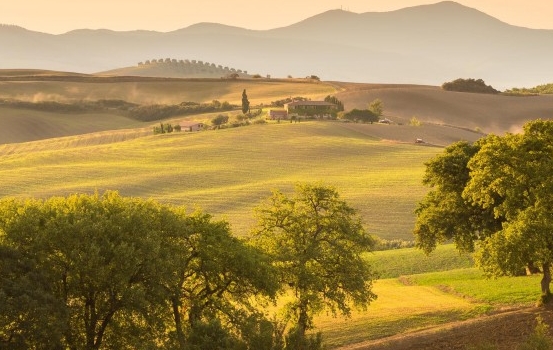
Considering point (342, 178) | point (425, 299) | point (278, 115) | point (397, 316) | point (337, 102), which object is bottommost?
point (425, 299)

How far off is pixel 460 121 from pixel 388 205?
344ft

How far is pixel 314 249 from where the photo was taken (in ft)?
151

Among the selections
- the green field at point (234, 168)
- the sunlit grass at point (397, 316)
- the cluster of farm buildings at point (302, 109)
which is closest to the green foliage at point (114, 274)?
the sunlit grass at point (397, 316)

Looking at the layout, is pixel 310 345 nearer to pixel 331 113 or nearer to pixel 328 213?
pixel 328 213

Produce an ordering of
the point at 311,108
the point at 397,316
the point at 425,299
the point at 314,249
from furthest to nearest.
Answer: the point at 311,108 → the point at 425,299 → the point at 397,316 → the point at 314,249

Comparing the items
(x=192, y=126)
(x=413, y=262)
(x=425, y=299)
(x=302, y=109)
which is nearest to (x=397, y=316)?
(x=425, y=299)

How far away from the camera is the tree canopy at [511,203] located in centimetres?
4528

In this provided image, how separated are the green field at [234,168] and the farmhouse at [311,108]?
16025mm

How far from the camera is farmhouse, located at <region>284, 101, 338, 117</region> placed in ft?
577

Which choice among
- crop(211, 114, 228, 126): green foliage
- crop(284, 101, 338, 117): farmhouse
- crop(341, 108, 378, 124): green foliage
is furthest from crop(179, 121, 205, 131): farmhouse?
crop(341, 108, 378, 124): green foliage

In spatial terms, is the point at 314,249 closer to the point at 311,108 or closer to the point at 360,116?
the point at 311,108

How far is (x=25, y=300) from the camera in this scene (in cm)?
3428

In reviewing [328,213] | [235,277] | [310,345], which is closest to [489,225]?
[328,213]

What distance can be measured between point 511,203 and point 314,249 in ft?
42.0
